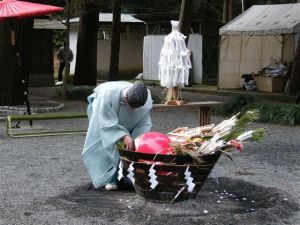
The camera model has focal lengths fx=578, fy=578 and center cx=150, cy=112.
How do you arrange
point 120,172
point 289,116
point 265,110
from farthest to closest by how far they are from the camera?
point 265,110 < point 289,116 < point 120,172

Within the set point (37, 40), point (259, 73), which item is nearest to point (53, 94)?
point (37, 40)

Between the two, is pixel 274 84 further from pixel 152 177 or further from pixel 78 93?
pixel 152 177

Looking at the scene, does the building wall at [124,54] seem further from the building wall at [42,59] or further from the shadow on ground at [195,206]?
the shadow on ground at [195,206]

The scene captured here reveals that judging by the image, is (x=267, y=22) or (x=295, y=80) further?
(x=267, y=22)

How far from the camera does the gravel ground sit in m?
5.15

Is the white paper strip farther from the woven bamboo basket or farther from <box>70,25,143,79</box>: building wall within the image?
<box>70,25,143,79</box>: building wall

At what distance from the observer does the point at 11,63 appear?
13.8 m

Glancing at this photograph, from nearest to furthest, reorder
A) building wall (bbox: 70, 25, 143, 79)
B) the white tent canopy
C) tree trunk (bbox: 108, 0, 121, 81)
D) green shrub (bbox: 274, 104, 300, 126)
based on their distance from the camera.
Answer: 1. green shrub (bbox: 274, 104, 300, 126)
2. the white tent canopy
3. tree trunk (bbox: 108, 0, 121, 81)
4. building wall (bbox: 70, 25, 143, 79)

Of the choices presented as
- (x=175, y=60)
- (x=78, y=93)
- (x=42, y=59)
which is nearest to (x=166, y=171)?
(x=175, y=60)

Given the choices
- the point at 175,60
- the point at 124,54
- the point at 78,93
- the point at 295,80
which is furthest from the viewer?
the point at 124,54

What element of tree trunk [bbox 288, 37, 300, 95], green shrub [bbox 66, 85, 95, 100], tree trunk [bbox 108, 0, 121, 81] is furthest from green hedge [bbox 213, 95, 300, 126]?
tree trunk [bbox 108, 0, 121, 81]

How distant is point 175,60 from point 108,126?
339 centimetres

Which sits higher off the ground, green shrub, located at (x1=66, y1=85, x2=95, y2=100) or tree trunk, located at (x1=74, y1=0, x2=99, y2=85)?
tree trunk, located at (x1=74, y1=0, x2=99, y2=85)

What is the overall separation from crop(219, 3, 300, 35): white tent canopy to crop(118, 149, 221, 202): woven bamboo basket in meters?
12.6
